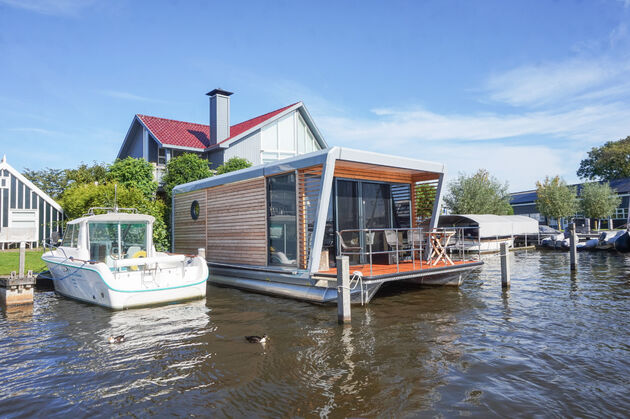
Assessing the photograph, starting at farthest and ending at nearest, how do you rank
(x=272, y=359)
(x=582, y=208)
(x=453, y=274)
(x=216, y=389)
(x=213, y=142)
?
1. (x=582, y=208)
2. (x=213, y=142)
3. (x=453, y=274)
4. (x=272, y=359)
5. (x=216, y=389)

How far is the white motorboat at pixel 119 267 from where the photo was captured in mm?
9234

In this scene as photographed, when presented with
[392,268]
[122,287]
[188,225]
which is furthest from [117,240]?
[392,268]

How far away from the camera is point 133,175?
64.3ft

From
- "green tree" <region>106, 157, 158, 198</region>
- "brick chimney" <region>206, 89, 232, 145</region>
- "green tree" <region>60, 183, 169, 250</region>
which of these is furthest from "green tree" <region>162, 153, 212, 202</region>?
"brick chimney" <region>206, 89, 232, 145</region>

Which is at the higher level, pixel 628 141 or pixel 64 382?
pixel 628 141

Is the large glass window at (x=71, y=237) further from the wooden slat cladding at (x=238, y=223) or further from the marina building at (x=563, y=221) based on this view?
the marina building at (x=563, y=221)

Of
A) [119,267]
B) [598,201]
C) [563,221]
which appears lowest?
[119,267]

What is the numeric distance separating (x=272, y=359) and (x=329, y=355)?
833mm

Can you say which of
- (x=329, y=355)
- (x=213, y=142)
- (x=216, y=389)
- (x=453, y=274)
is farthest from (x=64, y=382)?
(x=213, y=142)

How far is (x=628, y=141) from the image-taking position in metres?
50.7

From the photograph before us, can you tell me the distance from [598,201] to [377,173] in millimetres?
31832

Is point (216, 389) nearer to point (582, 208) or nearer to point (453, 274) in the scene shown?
point (453, 274)

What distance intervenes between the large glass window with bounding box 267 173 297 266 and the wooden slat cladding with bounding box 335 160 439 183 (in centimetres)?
140

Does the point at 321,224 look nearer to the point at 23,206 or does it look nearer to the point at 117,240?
the point at 117,240
